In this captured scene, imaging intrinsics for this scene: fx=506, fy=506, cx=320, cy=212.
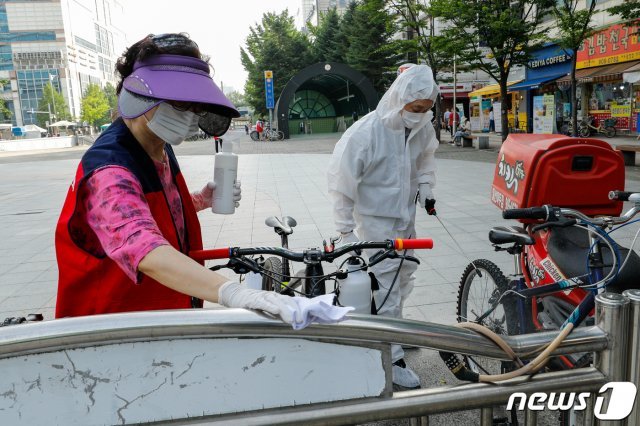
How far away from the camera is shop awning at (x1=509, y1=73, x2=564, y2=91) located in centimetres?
2380

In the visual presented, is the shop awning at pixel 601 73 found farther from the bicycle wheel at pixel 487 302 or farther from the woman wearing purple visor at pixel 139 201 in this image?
the woman wearing purple visor at pixel 139 201

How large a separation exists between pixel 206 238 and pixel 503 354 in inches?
235

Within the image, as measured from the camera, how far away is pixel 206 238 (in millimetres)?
6738

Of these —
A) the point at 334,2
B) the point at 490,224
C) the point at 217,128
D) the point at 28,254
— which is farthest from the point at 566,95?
the point at 334,2

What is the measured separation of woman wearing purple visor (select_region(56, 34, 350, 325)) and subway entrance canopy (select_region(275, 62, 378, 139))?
28.9m

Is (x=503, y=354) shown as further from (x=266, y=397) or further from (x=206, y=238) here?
(x=206, y=238)

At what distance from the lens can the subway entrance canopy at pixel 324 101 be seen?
97.9 feet

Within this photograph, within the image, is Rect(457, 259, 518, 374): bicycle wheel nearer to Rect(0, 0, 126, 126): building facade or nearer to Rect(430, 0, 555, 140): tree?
Rect(430, 0, 555, 140): tree

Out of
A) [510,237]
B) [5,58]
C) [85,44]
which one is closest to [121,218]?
[510,237]

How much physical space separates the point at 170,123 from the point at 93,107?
8034 cm

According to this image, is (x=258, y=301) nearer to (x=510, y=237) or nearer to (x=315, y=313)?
(x=315, y=313)

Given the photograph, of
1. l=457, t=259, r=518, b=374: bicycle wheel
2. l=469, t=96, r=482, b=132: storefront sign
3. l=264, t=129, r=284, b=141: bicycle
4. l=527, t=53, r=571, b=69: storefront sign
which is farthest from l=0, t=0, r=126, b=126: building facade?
l=457, t=259, r=518, b=374: bicycle wheel

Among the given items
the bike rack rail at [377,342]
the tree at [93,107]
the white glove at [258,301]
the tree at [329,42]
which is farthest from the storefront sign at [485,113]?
the tree at [93,107]

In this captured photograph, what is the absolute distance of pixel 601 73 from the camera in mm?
20469
